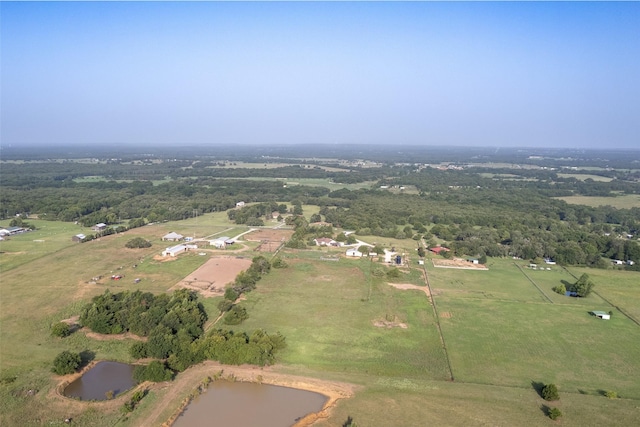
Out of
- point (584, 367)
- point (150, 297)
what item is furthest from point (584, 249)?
point (150, 297)

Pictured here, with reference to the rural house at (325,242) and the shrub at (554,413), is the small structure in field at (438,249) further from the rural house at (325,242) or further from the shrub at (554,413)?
the shrub at (554,413)

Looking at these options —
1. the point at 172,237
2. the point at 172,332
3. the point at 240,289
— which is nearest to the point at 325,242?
the point at 240,289

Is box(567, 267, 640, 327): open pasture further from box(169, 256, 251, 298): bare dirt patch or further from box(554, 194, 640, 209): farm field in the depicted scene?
box(554, 194, 640, 209): farm field

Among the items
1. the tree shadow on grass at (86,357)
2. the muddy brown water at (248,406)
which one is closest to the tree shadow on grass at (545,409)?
the muddy brown water at (248,406)

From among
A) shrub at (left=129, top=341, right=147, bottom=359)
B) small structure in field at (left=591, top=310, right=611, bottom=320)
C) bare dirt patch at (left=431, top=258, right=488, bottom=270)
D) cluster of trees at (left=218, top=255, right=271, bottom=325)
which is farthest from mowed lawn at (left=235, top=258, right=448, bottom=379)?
small structure in field at (left=591, top=310, right=611, bottom=320)

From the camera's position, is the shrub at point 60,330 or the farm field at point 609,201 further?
the farm field at point 609,201
